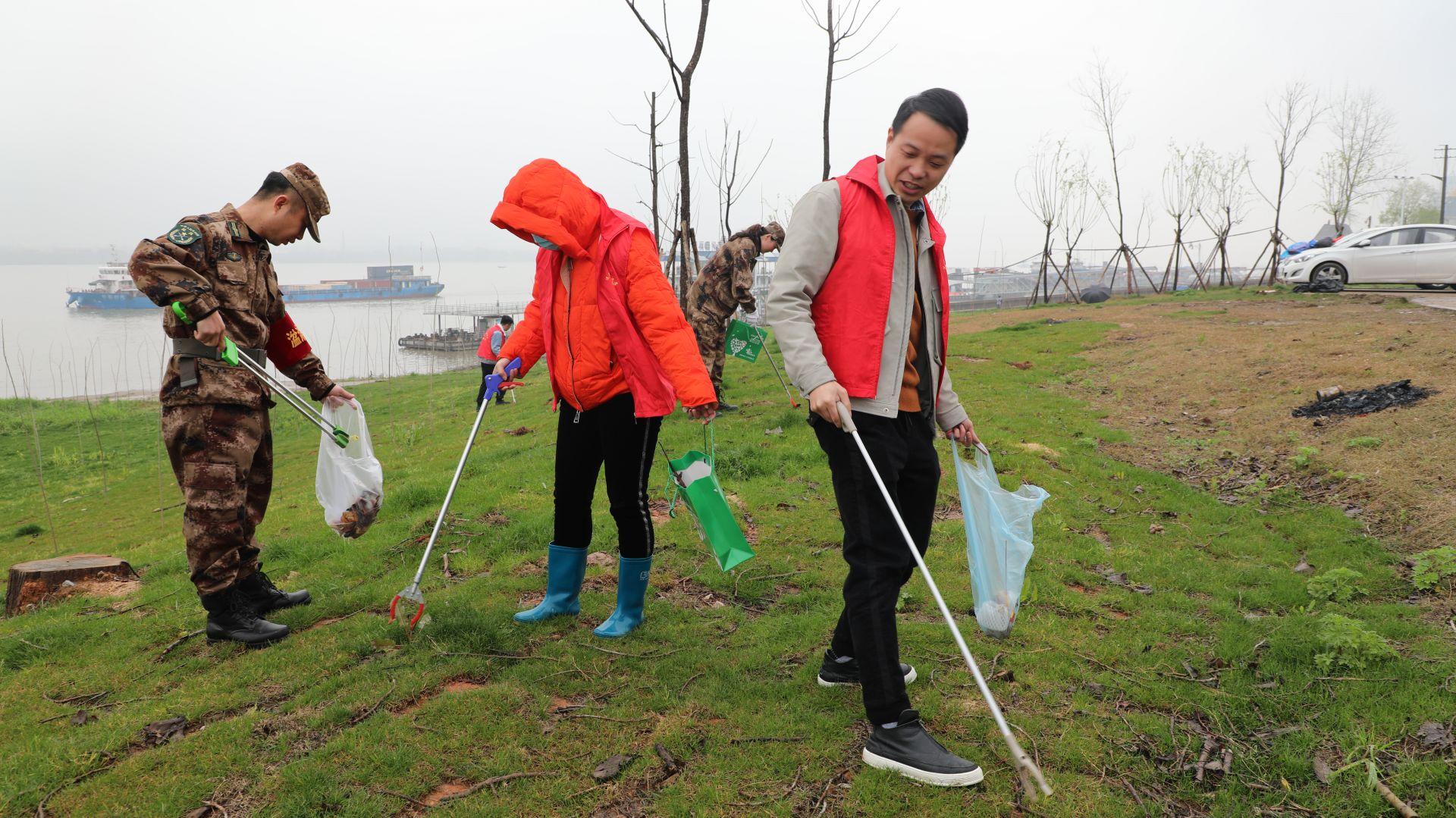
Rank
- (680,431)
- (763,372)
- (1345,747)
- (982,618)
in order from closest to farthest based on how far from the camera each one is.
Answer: (1345,747) < (982,618) < (680,431) < (763,372)

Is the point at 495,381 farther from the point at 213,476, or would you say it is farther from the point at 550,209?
the point at 213,476

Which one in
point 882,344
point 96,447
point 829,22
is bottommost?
point 96,447

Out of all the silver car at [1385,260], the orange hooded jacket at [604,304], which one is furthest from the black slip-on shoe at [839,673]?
the silver car at [1385,260]

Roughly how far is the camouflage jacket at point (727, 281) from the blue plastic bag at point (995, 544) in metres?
5.50

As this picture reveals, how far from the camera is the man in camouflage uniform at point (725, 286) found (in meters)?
8.34

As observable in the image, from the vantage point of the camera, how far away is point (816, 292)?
2.62 m

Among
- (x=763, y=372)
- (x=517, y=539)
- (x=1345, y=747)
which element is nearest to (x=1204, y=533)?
(x=1345, y=747)

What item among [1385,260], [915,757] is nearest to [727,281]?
[915,757]

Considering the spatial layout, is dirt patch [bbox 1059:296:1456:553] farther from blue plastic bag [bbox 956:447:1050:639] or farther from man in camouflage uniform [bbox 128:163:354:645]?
man in camouflage uniform [bbox 128:163:354:645]

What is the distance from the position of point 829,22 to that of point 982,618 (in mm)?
9280

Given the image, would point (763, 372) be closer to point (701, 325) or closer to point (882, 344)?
point (701, 325)

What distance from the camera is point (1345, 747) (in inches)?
111

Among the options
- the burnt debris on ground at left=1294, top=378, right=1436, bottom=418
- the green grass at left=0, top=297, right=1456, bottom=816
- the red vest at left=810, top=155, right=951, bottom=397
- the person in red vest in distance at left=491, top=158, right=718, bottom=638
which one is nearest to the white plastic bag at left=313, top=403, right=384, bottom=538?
the green grass at left=0, top=297, right=1456, bottom=816

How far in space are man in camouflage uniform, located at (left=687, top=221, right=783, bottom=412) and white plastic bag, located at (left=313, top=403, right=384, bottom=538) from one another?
15.0ft
